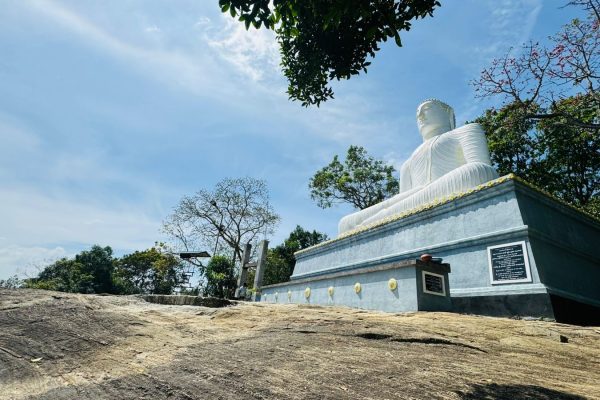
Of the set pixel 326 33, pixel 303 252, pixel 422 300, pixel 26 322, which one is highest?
pixel 326 33

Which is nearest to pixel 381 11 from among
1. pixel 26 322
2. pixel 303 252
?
pixel 26 322

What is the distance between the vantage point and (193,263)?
24281mm

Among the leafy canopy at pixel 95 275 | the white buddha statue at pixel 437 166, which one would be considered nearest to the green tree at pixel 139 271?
the leafy canopy at pixel 95 275

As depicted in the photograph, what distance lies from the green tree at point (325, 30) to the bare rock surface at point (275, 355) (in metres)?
3.34

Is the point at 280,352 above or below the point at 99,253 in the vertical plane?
below

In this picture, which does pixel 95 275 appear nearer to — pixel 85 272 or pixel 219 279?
pixel 85 272

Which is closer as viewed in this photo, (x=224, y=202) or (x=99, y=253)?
(x=224, y=202)

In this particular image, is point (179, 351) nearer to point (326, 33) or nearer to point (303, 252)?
point (326, 33)

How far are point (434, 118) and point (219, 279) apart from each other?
11.8 metres

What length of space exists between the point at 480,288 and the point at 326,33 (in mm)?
6144

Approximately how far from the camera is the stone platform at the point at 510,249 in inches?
280

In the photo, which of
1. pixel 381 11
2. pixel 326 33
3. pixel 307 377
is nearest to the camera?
pixel 307 377

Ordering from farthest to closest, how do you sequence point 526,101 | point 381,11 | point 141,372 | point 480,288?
1. point 526,101
2. point 480,288
3. point 381,11
4. point 141,372

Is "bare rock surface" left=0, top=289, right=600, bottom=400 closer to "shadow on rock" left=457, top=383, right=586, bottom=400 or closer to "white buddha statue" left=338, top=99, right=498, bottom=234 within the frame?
"shadow on rock" left=457, top=383, right=586, bottom=400
